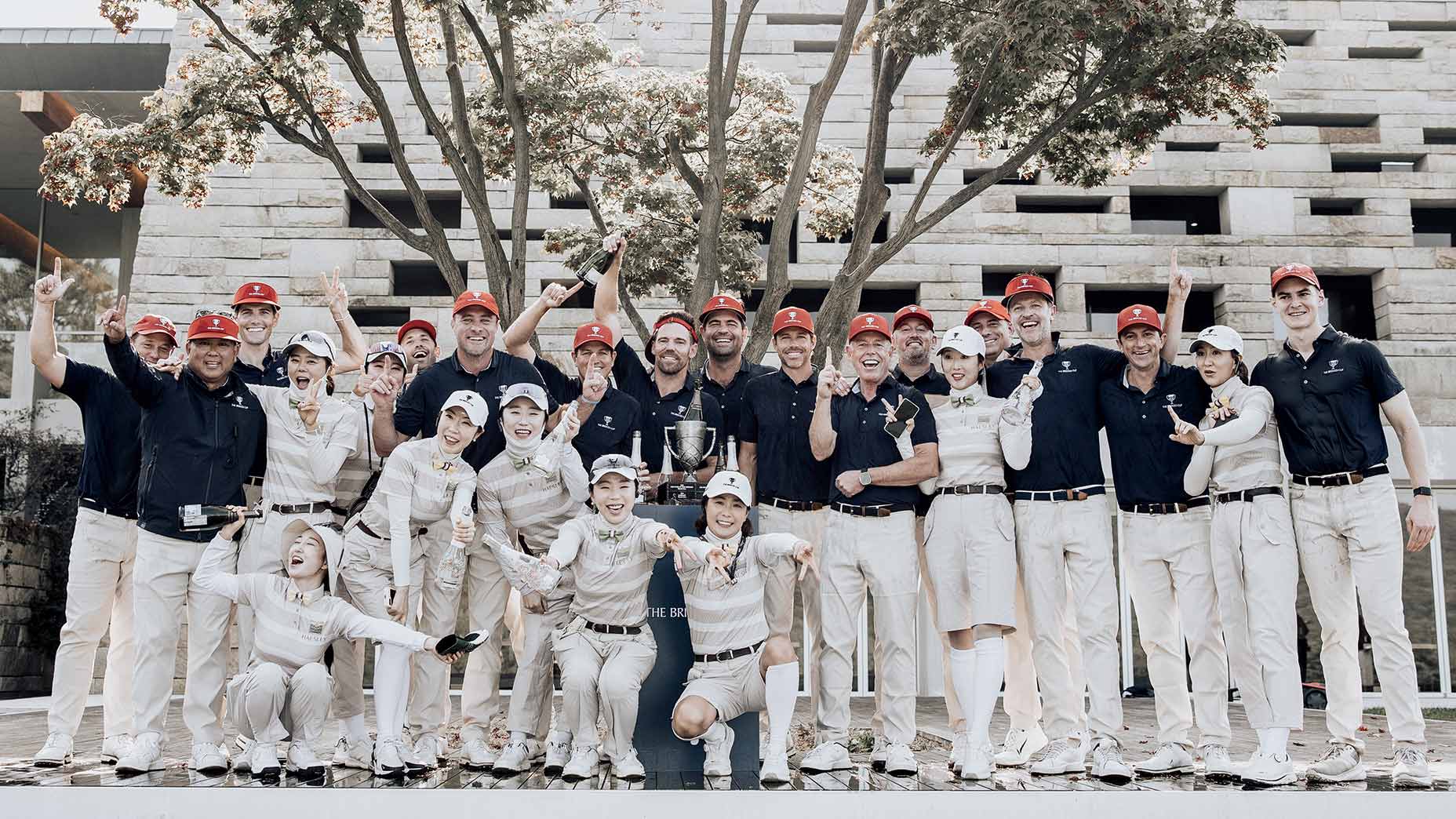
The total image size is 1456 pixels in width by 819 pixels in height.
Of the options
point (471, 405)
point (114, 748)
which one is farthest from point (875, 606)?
point (114, 748)

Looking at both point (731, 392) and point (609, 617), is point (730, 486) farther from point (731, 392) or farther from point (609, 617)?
point (731, 392)

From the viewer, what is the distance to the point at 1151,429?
614 centimetres

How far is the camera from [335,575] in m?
5.97

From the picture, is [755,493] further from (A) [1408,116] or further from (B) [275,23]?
(A) [1408,116]

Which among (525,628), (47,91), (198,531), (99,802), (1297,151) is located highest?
(47,91)

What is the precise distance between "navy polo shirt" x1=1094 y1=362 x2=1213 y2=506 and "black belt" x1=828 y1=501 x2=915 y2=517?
86 centimetres

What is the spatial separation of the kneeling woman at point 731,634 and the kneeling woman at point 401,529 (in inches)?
50.9

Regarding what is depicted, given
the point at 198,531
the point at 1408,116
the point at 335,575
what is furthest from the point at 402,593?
the point at 1408,116

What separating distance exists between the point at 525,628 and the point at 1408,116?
67.7 feet

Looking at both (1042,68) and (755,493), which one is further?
(1042,68)

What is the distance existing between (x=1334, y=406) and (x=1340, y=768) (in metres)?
1.89

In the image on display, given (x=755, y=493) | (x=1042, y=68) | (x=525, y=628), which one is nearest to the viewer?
(x=525, y=628)

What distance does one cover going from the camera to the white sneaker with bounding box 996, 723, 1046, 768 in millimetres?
6293

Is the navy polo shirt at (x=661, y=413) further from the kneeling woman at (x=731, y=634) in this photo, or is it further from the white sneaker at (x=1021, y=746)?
the white sneaker at (x=1021, y=746)
